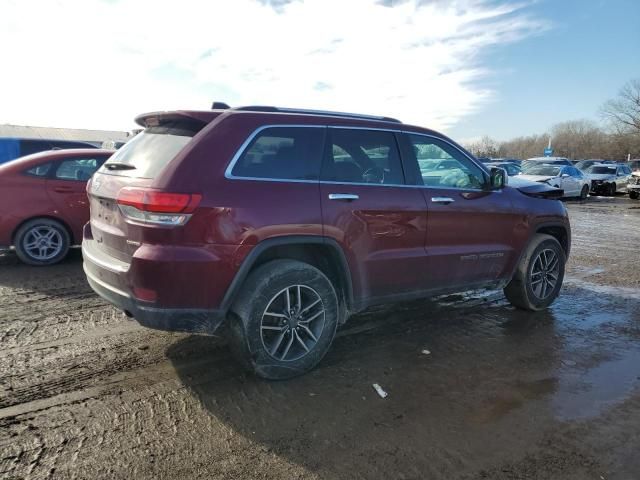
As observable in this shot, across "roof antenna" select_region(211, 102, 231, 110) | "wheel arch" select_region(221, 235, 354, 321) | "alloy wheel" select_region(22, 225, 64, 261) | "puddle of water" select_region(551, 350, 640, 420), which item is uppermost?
"roof antenna" select_region(211, 102, 231, 110)

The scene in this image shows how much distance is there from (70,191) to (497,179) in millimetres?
5683

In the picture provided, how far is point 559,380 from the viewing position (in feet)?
12.2

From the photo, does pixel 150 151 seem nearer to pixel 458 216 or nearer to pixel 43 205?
pixel 458 216

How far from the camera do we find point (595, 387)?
11.9ft

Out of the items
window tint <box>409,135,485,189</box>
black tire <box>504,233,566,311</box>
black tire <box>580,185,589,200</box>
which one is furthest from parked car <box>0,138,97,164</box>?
black tire <box>580,185,589,200</box>

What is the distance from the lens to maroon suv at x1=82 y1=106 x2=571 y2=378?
311 cm

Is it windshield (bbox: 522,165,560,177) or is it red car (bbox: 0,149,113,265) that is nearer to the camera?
red car (bbox: 0,149,113,265)

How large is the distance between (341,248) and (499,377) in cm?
160

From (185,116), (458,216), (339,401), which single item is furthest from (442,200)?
(185,116)

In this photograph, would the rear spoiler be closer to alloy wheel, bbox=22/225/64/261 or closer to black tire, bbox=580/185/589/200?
alloy wheel, bbox=22/225/64/261

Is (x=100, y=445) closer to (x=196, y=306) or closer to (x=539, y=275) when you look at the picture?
(x=196, y=306)

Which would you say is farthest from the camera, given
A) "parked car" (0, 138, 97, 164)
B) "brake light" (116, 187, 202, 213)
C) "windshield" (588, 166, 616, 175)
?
"windshield" (588, 166, 616, 175)

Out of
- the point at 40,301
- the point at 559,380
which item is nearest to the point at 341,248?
the point at 559,380

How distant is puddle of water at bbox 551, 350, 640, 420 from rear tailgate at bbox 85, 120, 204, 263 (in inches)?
121
